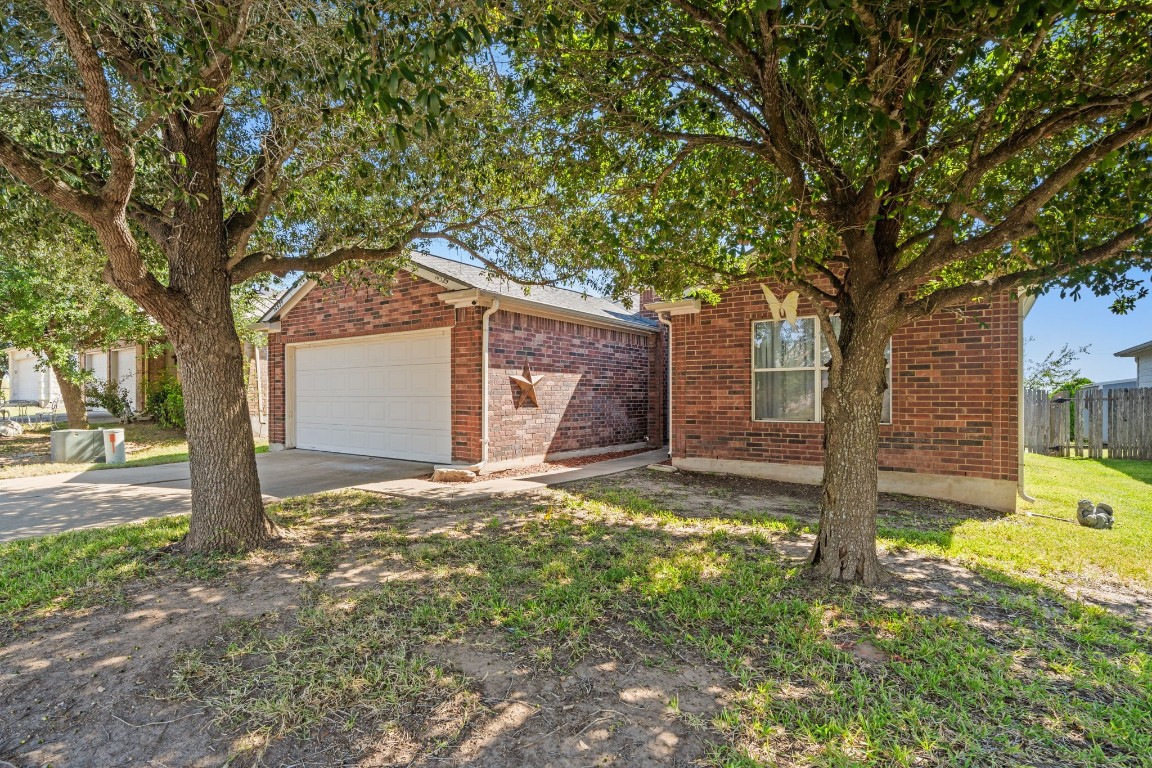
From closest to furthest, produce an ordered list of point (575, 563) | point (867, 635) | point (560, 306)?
1. point (867, 635)
2. point (575, 563)
3. point (560, 306)

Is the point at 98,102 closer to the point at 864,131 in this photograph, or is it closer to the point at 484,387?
the point at 864,131

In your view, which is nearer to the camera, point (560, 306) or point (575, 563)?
point (575, 563)

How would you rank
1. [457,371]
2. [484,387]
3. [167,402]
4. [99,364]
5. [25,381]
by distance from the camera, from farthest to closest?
1. [25,381]
2. [99,364]
3. [167,402]
4. [457,371]
5. [484,387]

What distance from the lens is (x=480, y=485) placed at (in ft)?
26.9

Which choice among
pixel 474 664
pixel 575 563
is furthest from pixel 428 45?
pixel 575 563

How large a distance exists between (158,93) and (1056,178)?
19.5ft

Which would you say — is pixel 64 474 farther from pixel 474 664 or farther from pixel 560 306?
pixel 474 664

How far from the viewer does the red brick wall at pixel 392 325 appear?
9242 mm

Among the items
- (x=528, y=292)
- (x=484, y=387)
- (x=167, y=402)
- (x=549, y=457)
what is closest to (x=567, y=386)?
(x=549, y=457)

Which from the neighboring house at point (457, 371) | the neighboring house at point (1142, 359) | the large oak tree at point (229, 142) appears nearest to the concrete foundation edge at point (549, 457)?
the neighboring house at point (457, 371)

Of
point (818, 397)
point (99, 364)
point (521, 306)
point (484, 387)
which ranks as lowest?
point (818, 397)

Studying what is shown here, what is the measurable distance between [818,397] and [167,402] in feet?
55.0

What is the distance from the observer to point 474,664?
9.42 feet

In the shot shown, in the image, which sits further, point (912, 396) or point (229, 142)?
point (912, 396)
